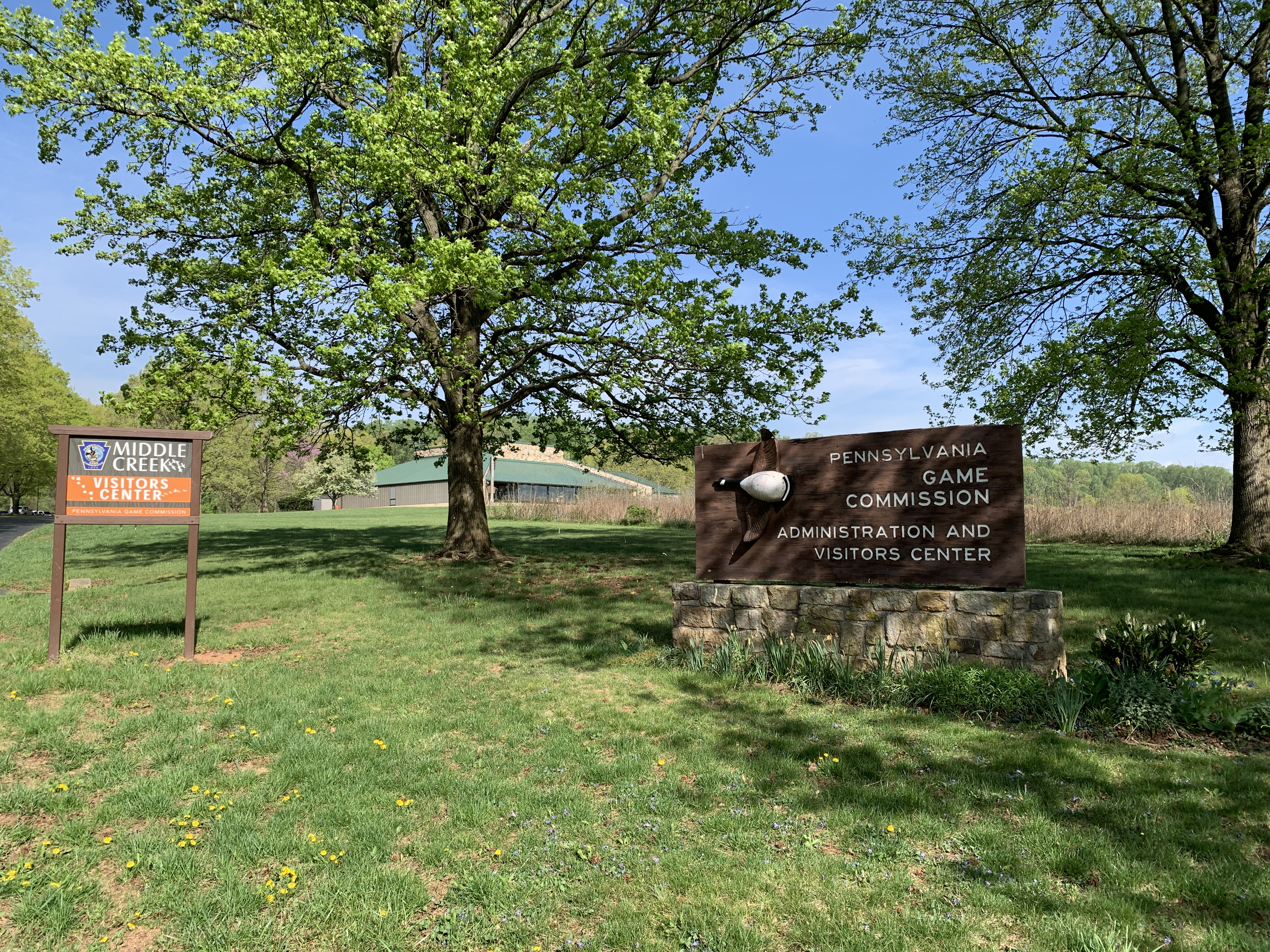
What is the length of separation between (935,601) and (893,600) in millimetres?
383

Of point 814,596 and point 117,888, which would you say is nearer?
point 117,888

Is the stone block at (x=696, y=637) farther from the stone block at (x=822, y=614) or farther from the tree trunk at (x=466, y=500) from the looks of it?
the tree trunk at (x=466, y=500)

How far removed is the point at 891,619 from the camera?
680 centimetres

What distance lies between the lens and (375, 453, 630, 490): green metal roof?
59.1 metres

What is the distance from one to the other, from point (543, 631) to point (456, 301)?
28.1 feet

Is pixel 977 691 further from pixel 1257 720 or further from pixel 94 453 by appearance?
pixel 94 453

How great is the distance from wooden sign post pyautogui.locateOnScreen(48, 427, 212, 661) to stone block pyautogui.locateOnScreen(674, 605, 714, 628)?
5.35 meters

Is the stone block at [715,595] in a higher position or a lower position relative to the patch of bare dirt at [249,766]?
higher

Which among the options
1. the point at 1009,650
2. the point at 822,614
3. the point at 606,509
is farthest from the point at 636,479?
the point at 1009,650

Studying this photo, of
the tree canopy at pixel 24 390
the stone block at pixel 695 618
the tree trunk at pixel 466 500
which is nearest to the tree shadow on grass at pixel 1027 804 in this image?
the stone block at pixel 695 618

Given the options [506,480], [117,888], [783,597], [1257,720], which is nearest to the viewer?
[117,888]

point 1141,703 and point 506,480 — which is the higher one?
point 506,480

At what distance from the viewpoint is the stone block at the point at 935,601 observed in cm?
659

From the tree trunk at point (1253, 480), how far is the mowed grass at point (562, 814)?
7.28 meters
